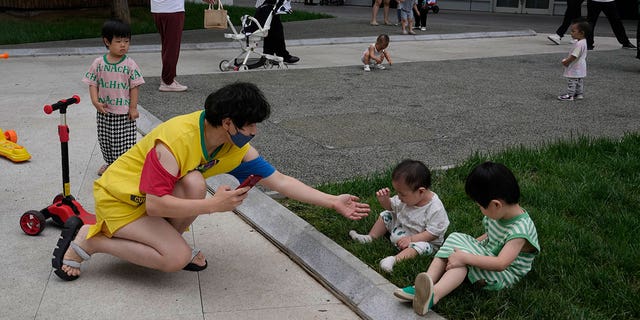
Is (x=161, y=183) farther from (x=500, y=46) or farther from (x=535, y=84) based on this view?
(x=500, y=46)

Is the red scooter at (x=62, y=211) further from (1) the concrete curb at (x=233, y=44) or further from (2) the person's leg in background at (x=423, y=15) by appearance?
(2) the person's leg in background at (x=423, y=15)

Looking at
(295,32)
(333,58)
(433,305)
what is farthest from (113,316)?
(295,32)

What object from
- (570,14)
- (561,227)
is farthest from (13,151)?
(570,14)

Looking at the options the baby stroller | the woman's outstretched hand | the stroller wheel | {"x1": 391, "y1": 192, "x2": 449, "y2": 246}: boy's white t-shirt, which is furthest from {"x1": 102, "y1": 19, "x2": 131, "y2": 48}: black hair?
the stroller wheel

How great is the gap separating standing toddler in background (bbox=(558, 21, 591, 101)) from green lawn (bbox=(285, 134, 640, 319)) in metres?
2.66

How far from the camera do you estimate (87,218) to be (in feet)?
15.0

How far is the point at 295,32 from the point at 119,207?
1416 cm

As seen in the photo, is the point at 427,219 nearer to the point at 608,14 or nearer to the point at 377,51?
the point at 377,51

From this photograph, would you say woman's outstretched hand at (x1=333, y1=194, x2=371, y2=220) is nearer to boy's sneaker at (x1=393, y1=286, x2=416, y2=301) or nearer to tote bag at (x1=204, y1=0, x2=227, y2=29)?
boy's sneaker at (x1=393, y1=286, x2=416, y2=301)

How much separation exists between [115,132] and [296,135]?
199cm

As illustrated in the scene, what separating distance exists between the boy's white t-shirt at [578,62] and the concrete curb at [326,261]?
541 cm

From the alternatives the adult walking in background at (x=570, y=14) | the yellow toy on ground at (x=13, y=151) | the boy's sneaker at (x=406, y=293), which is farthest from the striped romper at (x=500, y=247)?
the adult walking in background at (x=570, y=14)

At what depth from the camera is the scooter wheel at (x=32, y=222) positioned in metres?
4.57

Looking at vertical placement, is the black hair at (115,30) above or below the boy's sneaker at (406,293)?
above
